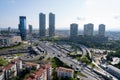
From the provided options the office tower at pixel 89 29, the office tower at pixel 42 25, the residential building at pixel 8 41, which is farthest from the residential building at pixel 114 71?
the office tower at pixel 42 25

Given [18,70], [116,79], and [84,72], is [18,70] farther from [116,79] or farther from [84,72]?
[116,79]

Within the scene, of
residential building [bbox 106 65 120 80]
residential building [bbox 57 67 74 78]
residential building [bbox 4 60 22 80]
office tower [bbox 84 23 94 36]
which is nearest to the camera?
residential building [bbox 4 60 22 80]

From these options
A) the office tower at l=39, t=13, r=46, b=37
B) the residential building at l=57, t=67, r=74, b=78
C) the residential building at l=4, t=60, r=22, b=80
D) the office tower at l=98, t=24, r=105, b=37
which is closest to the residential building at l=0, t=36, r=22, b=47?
the residential building at l=4, t=60, r=22, b=80

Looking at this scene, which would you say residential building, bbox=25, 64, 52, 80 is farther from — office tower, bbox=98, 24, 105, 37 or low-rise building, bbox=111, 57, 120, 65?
office tower, bbox=98, 24, 105, 37

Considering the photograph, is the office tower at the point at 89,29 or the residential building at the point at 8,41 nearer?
the residential building at the point at 8,41

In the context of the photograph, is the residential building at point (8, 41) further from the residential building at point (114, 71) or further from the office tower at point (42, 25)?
the residential building at point (114, 71)

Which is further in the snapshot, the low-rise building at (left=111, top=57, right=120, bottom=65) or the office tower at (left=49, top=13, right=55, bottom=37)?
the office tower at (left=49, top=13, right=55, bottom=37)

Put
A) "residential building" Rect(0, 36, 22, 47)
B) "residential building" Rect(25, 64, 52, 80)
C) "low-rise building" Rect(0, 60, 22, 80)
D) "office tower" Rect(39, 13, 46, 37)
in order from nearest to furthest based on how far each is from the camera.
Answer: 1. "residential building" Rect(25, 64, 52, 80)
2. "low-rise building" Rect(0, 60, 22, 80)
3. "residential building" Rect(0, 36, 22, 47)
4. "office tower" Rect(39, 13, 46, 37)

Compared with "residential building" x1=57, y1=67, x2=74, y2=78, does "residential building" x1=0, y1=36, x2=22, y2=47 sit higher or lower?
higher

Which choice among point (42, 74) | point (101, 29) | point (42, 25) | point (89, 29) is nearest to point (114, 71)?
point (42, 74)

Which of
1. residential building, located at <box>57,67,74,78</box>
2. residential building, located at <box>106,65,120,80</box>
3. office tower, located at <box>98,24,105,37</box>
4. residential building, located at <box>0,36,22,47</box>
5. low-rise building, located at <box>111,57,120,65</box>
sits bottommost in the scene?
residential building, located at <box>106,65,120,80</box>

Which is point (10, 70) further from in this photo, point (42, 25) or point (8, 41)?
point (42, 25)
